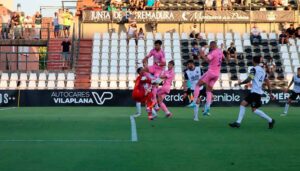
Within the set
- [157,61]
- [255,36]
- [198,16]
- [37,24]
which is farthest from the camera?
[37,24]

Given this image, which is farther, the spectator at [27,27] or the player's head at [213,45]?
the spectator at [27,27]

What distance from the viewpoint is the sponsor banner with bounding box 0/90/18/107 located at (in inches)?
1304

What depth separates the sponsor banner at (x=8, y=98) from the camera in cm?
3312

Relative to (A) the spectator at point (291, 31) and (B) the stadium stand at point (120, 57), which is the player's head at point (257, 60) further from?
(A) the spectator at point (291, 31)

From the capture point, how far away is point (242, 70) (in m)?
38.0

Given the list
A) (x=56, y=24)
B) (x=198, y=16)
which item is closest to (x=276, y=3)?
(x=198, y=16)

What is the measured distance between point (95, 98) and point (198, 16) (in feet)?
38.6

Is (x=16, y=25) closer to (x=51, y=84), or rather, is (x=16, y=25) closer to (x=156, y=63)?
(x=51, y=84)

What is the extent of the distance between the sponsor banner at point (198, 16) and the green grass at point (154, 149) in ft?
86.6

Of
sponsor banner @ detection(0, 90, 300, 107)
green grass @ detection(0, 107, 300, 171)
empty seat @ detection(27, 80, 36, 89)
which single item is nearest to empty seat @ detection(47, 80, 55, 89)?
empty seat @ detection(27, 80, 36, 89)

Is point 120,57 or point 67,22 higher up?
point 67,22

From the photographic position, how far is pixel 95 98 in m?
33.6

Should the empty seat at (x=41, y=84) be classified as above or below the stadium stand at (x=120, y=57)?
below

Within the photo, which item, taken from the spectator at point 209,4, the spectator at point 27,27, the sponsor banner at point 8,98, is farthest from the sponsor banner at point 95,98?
the spectator at point 209,4
